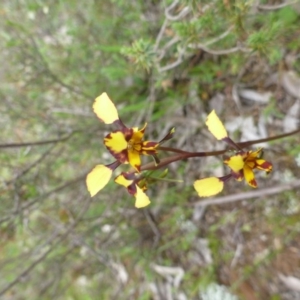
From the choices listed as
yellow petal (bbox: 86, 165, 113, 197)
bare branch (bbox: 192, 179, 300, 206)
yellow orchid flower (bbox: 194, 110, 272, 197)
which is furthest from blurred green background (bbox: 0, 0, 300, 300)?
yellow petal (bbox: 86, 165, 113, 197)

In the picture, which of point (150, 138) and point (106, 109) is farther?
point (150, 138)

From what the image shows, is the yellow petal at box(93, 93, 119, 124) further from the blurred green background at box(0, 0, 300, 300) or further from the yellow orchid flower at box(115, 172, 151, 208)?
the blurred green background at box(0, 0, 300, 300)

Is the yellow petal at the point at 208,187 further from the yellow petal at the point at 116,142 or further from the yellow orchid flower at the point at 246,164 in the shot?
the yellow petal at the point at 116,142

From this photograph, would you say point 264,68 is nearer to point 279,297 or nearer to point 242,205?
point 242,205

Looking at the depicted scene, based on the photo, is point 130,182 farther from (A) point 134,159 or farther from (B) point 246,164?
(B) point 246,164

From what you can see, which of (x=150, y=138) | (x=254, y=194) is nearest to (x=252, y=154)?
(x=254, y=194)

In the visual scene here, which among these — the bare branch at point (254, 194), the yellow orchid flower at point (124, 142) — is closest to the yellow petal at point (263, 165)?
the yellow orchid flower at point (124, 142)

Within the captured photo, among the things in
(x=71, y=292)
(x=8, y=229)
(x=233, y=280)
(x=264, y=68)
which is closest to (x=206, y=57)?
(x=264, y=68)
